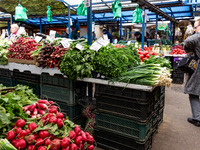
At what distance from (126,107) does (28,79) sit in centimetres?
240

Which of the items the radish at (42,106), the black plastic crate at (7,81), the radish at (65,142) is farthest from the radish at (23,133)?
the black plastic crate at (7,81)

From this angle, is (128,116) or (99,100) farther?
(99,100)

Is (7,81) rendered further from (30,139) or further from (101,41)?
(30,139)

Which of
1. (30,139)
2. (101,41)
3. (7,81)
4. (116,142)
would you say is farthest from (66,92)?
(7,81)

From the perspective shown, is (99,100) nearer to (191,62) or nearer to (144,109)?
(144,109)

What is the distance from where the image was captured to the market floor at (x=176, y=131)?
3.04m

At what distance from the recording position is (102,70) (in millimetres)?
2666

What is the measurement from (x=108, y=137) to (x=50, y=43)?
2067 millimetres

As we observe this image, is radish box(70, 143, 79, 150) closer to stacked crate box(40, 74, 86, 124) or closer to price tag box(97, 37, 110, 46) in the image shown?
stacked crate box(40, 74, 86, 124)

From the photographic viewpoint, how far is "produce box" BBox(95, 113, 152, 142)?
96.9 inches

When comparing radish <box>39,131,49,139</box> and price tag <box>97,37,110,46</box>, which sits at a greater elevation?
price tag <box>97,37,110,46</box>

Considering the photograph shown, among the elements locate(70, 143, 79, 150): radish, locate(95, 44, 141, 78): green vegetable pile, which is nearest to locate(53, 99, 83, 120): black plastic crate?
locate(95, 44, 141, 78): green vegetable pile

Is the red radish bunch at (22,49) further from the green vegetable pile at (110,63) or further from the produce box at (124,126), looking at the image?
the produce box at (124,126)

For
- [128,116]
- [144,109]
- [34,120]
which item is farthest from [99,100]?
[34,120]
